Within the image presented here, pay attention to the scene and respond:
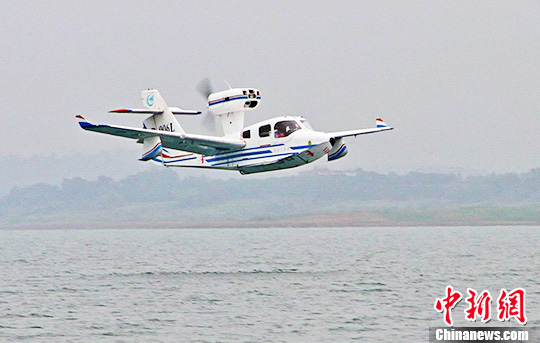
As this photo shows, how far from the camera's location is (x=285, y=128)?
5822 cm

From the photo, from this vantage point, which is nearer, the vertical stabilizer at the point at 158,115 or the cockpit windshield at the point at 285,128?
the cockpit windshield at the point at 285,128

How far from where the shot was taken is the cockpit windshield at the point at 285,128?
5806 centimetres

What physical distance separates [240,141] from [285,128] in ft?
11.7

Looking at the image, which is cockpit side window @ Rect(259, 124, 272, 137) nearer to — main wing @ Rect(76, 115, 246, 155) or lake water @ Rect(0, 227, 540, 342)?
main wing @ Rect(76, 115, 246, 155)

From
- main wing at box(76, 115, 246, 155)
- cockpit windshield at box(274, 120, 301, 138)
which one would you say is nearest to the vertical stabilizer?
main wing at box(76, 115, 246, 155)

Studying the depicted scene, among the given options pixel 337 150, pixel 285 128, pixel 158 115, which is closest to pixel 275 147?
pixel 285 128

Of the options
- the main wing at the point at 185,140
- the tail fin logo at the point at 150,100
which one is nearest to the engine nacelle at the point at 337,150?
the main wing at the point at 185,140

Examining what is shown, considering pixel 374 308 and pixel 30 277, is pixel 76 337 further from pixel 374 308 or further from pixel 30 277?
pixel 30 277

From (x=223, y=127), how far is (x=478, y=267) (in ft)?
104

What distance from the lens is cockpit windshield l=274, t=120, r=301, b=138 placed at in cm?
5806

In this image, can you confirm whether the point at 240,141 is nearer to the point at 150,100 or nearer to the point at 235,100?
the point at 235,100

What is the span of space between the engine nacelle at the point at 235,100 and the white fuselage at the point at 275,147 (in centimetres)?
237

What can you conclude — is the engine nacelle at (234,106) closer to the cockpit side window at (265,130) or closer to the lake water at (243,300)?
the cockpit side window at (265,130)

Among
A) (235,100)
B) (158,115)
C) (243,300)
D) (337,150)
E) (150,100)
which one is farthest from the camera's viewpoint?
(150,100)
